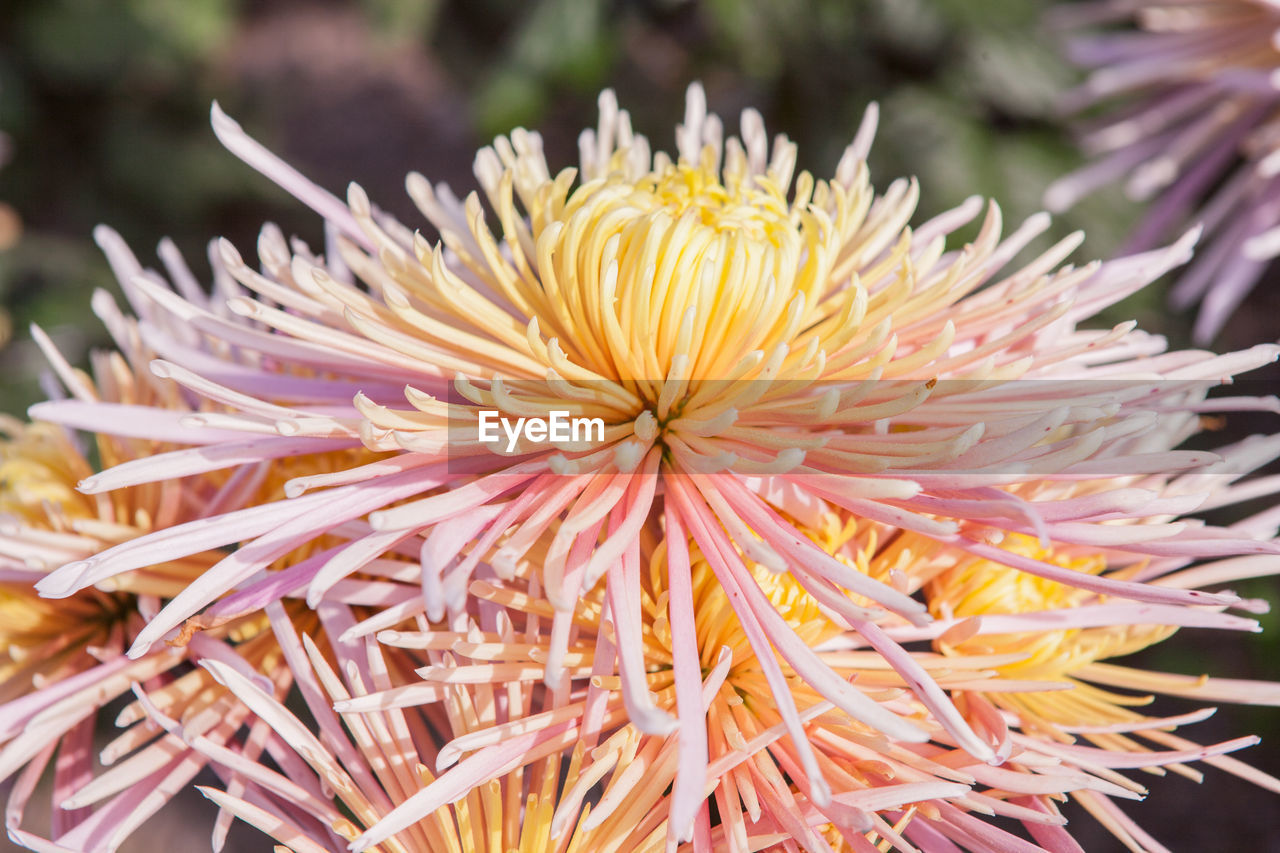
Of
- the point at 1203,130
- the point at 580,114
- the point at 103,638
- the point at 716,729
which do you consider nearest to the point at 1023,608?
the point at 716,729

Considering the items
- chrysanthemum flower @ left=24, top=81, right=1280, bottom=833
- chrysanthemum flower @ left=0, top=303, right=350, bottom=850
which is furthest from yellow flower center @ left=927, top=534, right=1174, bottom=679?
chrysanthemum flower @ left=0, top=303, right=350, bottom=850

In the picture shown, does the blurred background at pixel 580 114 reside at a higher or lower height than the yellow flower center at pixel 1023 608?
higher

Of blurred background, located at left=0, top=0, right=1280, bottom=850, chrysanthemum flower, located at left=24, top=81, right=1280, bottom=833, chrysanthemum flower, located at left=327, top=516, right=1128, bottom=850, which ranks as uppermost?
blurred background, located at left=0, top=0, right=1280, bottom=850

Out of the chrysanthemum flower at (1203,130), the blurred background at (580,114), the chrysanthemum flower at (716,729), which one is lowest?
the chrysanthemum flower at (716,729)

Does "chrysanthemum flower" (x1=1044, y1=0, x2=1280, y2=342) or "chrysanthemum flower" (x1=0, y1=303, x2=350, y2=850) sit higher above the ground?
"chrysanthemum flower" (x1=1044, y1=0, x2=1280, y2=342)

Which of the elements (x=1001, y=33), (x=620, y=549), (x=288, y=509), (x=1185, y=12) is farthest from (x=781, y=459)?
(x=1001, y=33)

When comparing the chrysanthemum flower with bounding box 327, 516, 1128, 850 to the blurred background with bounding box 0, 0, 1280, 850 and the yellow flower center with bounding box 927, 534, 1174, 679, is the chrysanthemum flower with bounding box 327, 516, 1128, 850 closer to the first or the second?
the yellow flower center with bounding box 927, 534, 1174, 679

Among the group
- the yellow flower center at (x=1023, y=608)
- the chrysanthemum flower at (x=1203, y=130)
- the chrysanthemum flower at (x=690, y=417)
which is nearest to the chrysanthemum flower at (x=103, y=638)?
the chrysanthemum flower at (x=690, y=417)

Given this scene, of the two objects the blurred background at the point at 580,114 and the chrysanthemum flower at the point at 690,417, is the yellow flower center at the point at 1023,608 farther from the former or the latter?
the blurred background at the point at 580,114
